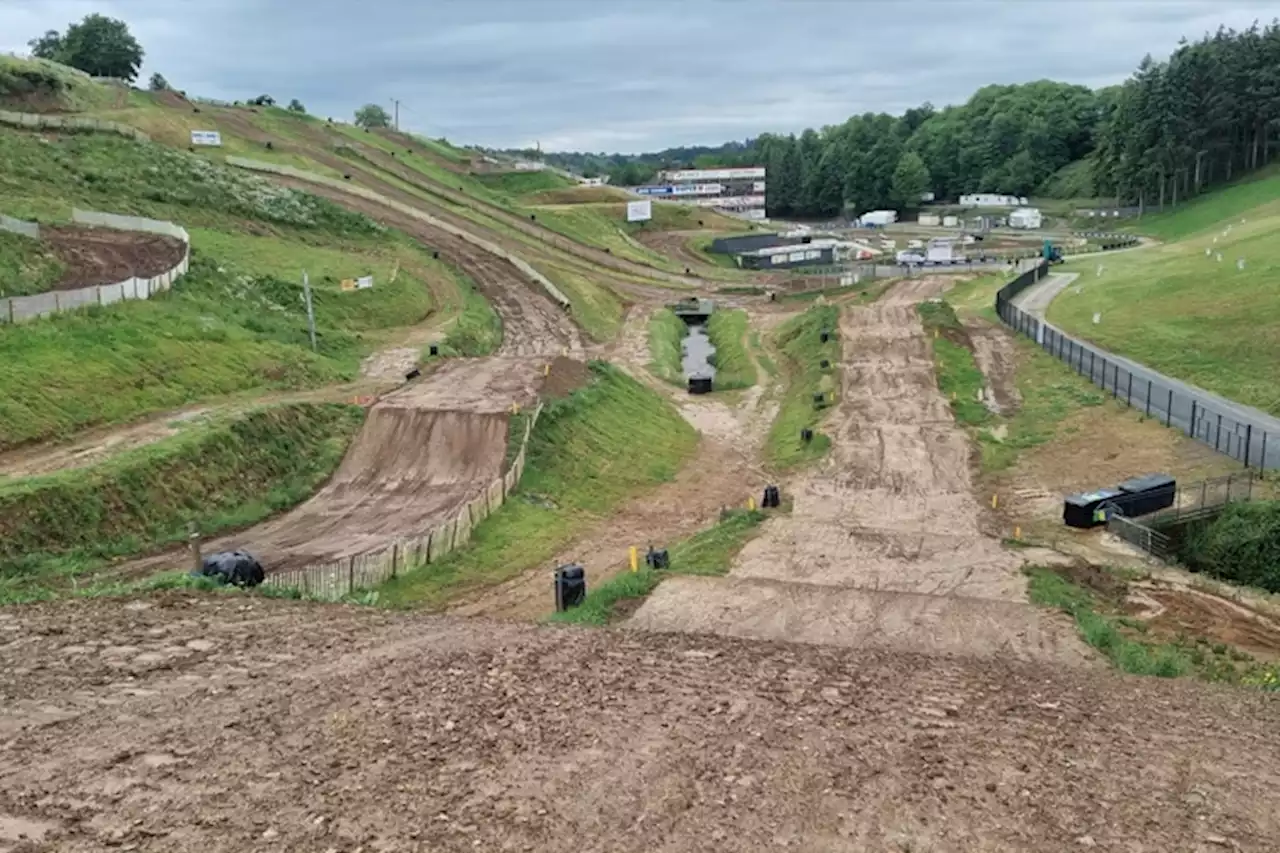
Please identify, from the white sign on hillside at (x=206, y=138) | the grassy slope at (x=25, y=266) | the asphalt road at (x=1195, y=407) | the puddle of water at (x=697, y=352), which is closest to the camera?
the asphalt road at (x=1195, y=407)

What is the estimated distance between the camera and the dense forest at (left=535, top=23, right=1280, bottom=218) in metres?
121

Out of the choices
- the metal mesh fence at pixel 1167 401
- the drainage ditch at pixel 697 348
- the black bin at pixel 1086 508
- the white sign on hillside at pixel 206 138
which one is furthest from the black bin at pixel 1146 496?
the white sign on hillside at pixel 206 138

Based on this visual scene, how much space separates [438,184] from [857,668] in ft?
318

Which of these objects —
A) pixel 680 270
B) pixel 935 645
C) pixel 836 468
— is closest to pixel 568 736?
pixel 935 645

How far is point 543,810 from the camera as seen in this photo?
8.88 meters

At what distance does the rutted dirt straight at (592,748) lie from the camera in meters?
8.61

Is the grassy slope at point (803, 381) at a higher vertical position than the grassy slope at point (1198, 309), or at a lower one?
lower

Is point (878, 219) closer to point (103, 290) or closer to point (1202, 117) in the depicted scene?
point (1202, 117)

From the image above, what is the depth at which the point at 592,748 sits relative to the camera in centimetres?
1018

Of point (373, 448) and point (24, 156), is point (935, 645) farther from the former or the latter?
point (24, 156)

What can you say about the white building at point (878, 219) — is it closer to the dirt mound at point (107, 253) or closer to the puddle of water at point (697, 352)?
the puddle of water at point (697, 352)

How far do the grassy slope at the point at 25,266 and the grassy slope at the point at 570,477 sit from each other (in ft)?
69.0

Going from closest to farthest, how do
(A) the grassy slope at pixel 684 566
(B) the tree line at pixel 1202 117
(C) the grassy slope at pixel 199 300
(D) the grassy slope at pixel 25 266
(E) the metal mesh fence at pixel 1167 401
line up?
(A) the grassy slope at pixel 684 566, (C) the grassy slope at pixel 199 300, (E) the metal mesh fence at pixel 1167 401, (D) the grassy slope at pixel 25 266, (B) the tree line at pixel 1202 117

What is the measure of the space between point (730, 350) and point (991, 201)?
12100 cm
